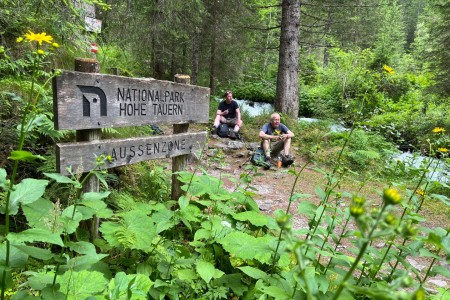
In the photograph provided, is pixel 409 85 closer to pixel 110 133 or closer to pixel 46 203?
pixel 110 133

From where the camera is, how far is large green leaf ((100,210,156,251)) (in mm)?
1985

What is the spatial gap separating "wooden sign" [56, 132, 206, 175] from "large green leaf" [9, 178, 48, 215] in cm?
36

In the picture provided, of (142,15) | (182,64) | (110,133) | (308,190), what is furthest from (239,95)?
(110,133)

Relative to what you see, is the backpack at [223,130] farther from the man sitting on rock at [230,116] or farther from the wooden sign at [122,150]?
the wooden sign at [122,150]

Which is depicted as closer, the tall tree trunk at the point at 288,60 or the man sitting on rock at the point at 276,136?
the man sitting on rock at the point at 276,136

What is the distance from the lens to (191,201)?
298cm

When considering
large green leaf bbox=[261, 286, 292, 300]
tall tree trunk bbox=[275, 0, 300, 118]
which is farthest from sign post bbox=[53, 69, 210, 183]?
tall tree trunk bbox=[275, 0, 300, 118]

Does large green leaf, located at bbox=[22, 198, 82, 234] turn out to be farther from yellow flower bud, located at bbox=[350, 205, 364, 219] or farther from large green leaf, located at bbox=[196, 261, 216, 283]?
yellow flower bud, located at bbox=[350, 205, 364, 219]

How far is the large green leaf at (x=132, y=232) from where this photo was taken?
1985 mm

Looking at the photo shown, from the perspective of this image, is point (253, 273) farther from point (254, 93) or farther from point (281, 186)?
point (254, 93)

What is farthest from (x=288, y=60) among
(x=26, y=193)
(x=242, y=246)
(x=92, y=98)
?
(x=26, y=193)

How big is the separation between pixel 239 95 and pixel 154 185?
14.4 metres

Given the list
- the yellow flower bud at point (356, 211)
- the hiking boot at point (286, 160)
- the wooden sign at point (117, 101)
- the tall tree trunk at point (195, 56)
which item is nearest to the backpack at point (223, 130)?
the hiking boot at point (286, 160)

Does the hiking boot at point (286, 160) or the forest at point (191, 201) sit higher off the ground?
the forest at point (191, 201)
